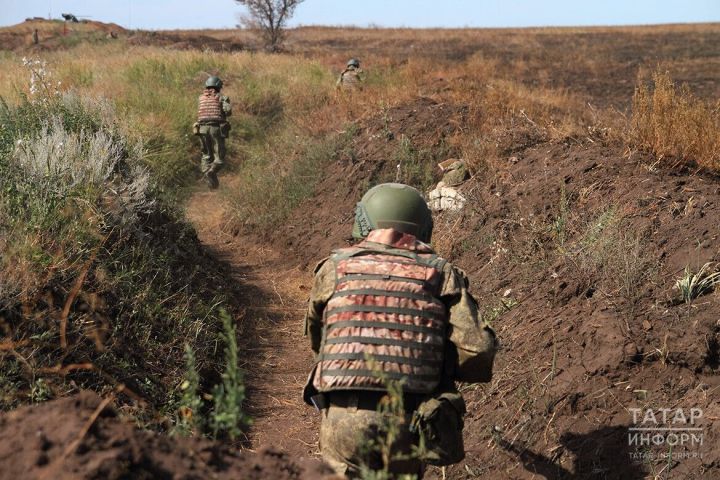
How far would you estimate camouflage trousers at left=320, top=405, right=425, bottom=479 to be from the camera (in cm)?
327

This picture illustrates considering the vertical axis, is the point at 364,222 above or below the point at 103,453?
above

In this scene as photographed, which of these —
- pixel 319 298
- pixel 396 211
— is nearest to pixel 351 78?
pixel 396 211

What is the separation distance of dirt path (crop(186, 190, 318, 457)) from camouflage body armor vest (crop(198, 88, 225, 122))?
2.56 metres

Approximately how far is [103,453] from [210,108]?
40.2ft

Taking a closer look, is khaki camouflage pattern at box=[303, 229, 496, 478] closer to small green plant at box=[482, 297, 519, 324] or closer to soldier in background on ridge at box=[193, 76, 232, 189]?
small green plant at box=[482, 297, 519, 324]

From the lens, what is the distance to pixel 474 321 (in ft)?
11.0

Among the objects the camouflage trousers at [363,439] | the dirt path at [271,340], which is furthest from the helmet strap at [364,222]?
the dirt path at [271,340]

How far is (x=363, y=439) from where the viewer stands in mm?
3254

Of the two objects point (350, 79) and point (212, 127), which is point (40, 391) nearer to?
point (212, 127)

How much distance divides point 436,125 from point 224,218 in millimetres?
3697

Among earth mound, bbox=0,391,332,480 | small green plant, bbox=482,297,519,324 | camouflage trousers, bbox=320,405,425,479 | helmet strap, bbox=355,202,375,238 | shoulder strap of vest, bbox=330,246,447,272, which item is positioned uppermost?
helmet strap, bbox=355,202,375,238

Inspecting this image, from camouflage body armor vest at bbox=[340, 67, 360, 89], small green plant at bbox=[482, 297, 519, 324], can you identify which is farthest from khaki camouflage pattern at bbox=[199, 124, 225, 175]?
small green plant at bbox=[482, 297, 519, 324]

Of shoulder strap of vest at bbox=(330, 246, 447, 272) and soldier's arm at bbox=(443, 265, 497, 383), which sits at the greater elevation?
shoulder strap of vest at bbox=(330, 246, 447, 272)

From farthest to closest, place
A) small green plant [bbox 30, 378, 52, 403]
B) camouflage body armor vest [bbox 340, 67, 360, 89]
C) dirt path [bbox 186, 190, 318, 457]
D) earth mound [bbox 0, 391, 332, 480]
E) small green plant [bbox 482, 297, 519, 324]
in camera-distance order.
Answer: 1. camouflage body armor vest [bbox 340, 67, 360, 89]
2. small green plant [bbox 482, 297, 519, 324]
3. dirt path [bbox 186, 190, 318, 457]
4. small green plant [bbox 30, 378, 52, 403]
5. earth mound [bbox 0, 391, 332, 480]
